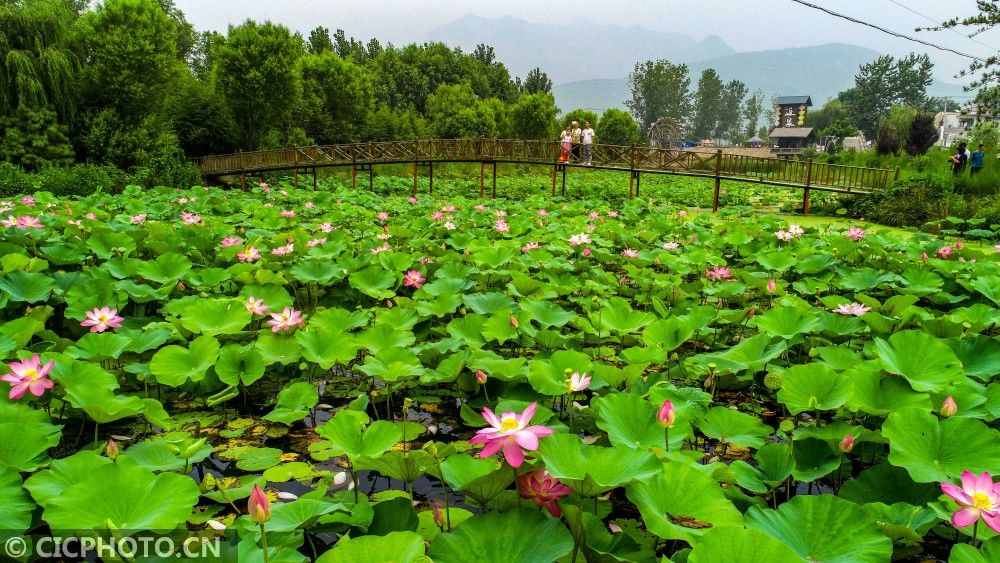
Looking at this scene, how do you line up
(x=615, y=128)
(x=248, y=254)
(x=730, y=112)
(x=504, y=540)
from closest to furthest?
1. (x=504, y=540)
2. (x=248, y=254)
3. (x=615, y=128)
4. (x=730, y=112)

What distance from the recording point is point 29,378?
5.51 feet

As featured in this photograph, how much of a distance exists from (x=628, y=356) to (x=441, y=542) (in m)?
1.31

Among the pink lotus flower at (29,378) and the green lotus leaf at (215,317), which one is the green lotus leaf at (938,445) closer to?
the pink lotus flower at (29,378)

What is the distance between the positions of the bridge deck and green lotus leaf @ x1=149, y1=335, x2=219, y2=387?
38.5 ft

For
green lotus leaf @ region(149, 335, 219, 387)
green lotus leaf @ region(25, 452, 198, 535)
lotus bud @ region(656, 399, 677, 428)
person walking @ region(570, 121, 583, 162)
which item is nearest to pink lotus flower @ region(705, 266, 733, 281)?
lotus bud @ region(656, 399, 677, 428)

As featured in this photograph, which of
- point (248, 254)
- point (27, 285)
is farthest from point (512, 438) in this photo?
point (248, 254)

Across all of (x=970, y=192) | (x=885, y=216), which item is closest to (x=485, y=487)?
(x=885, y=216)

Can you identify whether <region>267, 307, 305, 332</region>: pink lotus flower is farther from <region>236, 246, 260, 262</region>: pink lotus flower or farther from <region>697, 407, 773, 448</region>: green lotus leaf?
<region>697, 407, 773, 448</region>: green lotus leaf

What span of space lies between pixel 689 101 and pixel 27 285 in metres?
88.5

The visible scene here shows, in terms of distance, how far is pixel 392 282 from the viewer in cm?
335

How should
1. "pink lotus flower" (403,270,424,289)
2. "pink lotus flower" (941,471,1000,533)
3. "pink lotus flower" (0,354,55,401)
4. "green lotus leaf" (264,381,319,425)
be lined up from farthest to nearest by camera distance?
1. "pink lotus flower" (403,270,424,289)
2. "green lotus leaf" (264,381,319,425)
3. "pink lotus flower" (0,354,55,401)
4. "pink lotus flower" (941,471,1000,533)

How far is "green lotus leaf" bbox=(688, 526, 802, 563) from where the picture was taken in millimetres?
940

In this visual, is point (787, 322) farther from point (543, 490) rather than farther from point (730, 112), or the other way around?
point (730, 112)

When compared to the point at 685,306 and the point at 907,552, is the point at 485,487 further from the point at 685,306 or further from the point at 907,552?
the point at 685,306
